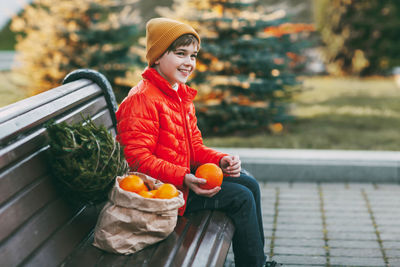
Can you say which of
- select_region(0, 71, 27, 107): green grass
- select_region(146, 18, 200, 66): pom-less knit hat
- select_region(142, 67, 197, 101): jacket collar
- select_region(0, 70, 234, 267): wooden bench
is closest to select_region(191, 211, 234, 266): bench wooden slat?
select_region(0, 70, 234, 267): wooden bench

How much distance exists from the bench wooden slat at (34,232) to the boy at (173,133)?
0.45 m

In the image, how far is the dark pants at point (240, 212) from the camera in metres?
2.85

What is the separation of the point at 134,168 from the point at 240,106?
15.5ft

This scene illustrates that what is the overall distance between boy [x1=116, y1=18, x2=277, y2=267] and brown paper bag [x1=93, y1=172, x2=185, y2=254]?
0.37 metres

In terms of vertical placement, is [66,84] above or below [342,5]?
above

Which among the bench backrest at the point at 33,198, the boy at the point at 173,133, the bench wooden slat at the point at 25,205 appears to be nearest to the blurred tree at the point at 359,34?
the boy at the point at 173,133

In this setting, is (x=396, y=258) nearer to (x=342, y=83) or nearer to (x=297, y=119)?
(x=297, y=119)

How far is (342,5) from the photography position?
1355cm

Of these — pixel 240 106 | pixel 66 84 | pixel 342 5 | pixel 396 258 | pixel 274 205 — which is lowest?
pixel 342 5

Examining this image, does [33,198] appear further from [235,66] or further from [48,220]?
[235,66]

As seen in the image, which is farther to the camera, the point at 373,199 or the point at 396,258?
the point at 373,199


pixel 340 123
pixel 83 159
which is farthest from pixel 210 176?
pixel 340 123

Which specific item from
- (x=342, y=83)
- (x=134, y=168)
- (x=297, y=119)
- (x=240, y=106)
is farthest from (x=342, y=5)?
(x=134, y=168)

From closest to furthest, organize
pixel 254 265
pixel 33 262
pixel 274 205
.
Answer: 1. pixel 33 262
2. pixel 254 265
3. pixel 274 205
